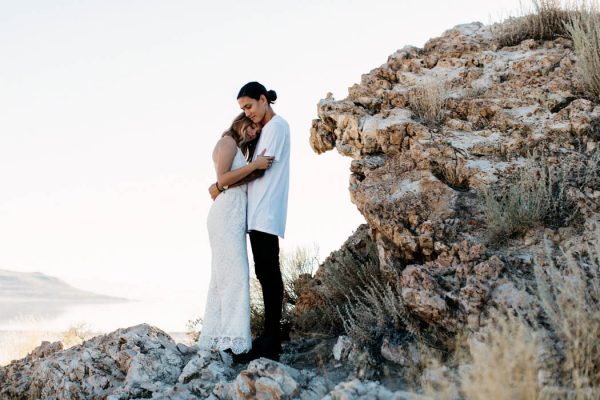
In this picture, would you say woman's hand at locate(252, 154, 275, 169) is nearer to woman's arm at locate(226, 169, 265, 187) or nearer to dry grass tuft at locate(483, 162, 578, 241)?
woman's arm at locate(226, 169, 265, 187)

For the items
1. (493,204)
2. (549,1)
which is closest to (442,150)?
(493,204)

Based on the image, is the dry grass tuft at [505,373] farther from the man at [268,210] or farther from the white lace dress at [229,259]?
the white lace dress at [229,259]

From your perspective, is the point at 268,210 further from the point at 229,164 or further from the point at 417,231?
the point at 417,231

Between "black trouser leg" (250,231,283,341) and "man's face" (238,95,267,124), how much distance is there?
39.6 inches

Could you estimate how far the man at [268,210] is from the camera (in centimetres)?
484

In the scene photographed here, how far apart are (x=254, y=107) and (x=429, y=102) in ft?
5.83

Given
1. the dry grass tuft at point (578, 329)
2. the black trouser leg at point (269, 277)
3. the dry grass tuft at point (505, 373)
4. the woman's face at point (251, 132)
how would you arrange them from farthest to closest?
1. the woman's face at point (251, 132)
2. the black trouser leg at point (269, 277)
3. the dry grass tuft at point (578, 329)
4. the dry grass tuft at point (505, 373)

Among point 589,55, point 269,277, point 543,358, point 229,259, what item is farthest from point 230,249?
point 589,55

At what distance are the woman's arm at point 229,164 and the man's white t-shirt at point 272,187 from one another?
125 millimetres

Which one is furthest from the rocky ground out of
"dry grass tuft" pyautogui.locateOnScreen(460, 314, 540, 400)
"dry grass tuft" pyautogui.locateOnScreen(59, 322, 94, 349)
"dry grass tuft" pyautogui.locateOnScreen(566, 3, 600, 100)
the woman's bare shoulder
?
"dry grass tuft" pyautogui.locateOnScreen(59, 322, 94, 349)

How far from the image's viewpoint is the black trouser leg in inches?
190

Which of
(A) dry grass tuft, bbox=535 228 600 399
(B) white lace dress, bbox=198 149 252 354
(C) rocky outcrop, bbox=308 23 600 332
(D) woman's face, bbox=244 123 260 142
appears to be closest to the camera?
(A) dry grass tuft, bbox=535 228 600 399

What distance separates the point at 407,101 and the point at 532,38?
1.67 meters

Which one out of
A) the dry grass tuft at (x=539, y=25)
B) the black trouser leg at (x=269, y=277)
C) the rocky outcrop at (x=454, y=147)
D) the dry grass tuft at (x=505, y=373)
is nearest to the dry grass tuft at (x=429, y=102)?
the rocky outcrop at (x=454, y=147)
